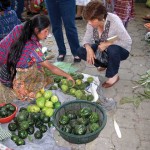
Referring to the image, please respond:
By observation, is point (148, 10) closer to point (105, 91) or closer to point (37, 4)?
point (37, 4)

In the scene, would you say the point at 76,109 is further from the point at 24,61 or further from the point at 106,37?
the point at 106,37

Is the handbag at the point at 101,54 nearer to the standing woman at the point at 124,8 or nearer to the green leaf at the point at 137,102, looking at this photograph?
the green leaf at the point at 137,102

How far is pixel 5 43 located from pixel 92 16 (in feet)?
3.77

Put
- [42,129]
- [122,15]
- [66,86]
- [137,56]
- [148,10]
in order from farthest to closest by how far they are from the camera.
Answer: [148,10]
[137,56]
[122,15]
[66,86]
[42,129]

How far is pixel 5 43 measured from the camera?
10.8 feet

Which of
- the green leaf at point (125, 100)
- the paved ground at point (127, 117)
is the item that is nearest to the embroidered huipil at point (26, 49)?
the paved ground at point (127, 117)

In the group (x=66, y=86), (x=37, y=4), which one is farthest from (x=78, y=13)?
(x=66, y=86)

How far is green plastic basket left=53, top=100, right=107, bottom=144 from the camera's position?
9.16 ft

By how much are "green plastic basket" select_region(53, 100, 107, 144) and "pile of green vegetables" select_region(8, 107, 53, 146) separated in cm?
20

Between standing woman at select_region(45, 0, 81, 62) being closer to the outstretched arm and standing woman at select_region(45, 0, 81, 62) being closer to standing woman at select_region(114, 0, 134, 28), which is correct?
standing woman at select_region(114, 0, 134, 28)

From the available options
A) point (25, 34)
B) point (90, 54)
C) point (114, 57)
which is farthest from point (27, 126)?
point (114, 57)

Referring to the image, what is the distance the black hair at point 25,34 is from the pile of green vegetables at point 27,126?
65cm

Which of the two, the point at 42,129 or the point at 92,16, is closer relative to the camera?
the point at 42,129

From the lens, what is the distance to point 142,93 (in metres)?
3.87
